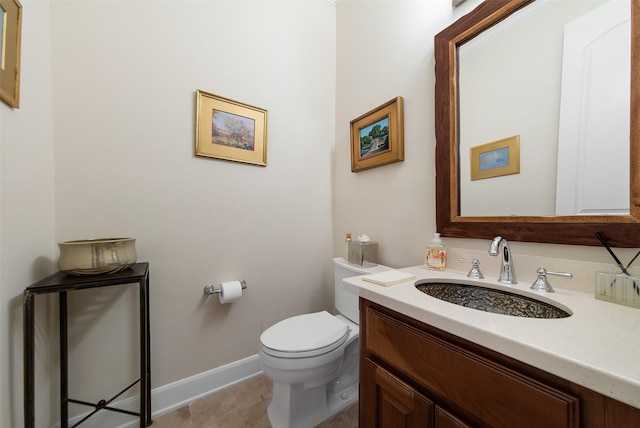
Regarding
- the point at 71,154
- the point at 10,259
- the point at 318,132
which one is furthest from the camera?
the point at 318,132

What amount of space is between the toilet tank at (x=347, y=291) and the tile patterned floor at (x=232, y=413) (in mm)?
498

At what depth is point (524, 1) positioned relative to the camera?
0.86 m

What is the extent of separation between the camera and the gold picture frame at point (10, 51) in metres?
0.75

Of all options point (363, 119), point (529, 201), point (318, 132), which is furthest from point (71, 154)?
point (529, 201)

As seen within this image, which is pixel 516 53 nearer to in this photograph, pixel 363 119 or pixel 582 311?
pixel 363 119

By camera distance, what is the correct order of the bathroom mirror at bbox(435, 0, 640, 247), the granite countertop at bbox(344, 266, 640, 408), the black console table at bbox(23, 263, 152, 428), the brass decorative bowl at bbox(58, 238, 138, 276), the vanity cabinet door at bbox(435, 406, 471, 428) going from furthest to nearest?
1. the brass decorative bowl at bbox(58, 238, 138, 276)
2. the black console table at bbox(23, 263, 152, 428)
3. the bathroom mirror at bbox(435, 0, 640, 247)
4. the vanity cabinet door at bbox(435, 406, 471, 428)
5. the granite countertop at bbox(344, 266, 640, 408)

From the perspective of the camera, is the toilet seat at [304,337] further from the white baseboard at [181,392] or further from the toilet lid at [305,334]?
the white baseboard at [181,392]

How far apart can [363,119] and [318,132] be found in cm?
39

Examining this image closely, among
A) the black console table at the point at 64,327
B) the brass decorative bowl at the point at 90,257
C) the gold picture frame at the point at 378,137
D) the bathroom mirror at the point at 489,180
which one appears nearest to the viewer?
the bathroom mirror at the point at 489,180

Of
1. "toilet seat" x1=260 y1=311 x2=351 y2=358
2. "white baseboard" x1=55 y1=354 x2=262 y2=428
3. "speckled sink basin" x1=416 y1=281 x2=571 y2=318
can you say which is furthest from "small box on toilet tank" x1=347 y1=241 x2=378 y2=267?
"white baseboard" x1=55 y1=354 x2=262 y2=428

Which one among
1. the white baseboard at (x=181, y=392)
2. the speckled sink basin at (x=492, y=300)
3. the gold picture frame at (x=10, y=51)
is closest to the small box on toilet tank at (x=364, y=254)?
the speckled sink basin at (x=492, y=300)

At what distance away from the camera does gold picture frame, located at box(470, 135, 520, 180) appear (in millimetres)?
914

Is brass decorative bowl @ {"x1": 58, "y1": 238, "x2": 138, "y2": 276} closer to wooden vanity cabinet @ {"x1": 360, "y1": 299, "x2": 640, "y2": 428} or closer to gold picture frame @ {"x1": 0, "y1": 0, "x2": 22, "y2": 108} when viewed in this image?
gold picture frame @ {"x1": 0, "y1": 0, "x2": 22, "y2": 108}

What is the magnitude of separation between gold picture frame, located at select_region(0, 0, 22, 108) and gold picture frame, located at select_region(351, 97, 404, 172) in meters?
1.53
